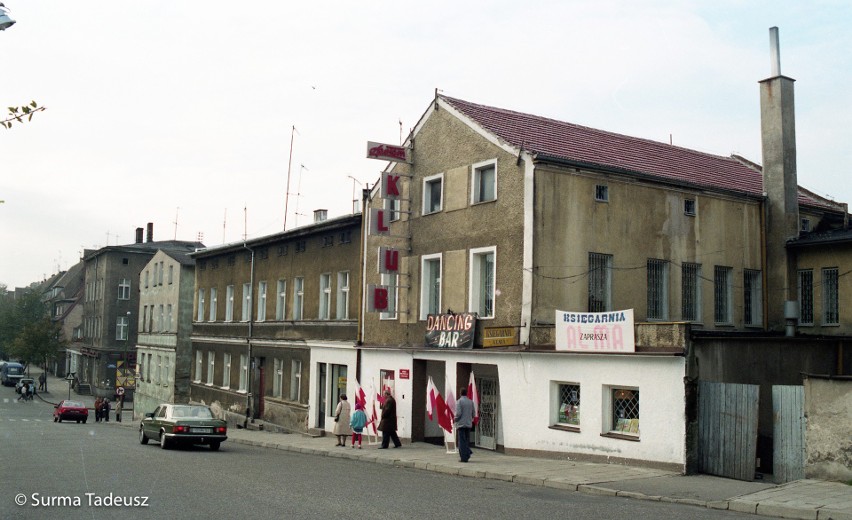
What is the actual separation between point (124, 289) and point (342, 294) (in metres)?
54.0

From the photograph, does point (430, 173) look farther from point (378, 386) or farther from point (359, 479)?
point (359, 479)

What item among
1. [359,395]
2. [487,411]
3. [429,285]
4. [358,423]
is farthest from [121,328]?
[487,411]

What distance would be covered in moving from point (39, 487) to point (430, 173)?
48.2 ft

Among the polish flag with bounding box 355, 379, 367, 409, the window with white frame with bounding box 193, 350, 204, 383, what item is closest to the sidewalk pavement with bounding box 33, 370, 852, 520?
the polish flag with bounding box 355, 379, 367, 409

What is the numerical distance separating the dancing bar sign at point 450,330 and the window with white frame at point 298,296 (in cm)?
1018

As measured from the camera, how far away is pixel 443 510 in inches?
489

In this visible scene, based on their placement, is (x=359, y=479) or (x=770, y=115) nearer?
(x=359, y=479)

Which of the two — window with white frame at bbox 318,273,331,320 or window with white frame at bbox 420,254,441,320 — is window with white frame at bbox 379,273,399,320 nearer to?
window with white frame at bbox 420,254,441,320

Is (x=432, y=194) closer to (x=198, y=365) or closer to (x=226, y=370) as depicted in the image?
(x=226, y=370)

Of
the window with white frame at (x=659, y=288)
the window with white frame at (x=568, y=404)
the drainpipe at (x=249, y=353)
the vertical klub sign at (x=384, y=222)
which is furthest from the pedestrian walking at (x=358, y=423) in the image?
the drainpipe at (x=249, y=353)

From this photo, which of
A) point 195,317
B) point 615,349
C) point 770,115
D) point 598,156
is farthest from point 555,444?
point 195,317

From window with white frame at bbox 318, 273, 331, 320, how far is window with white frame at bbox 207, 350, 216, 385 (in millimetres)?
13621

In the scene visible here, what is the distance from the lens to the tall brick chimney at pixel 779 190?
25.8 meters

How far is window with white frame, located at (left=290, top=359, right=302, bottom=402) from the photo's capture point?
33875 mm
